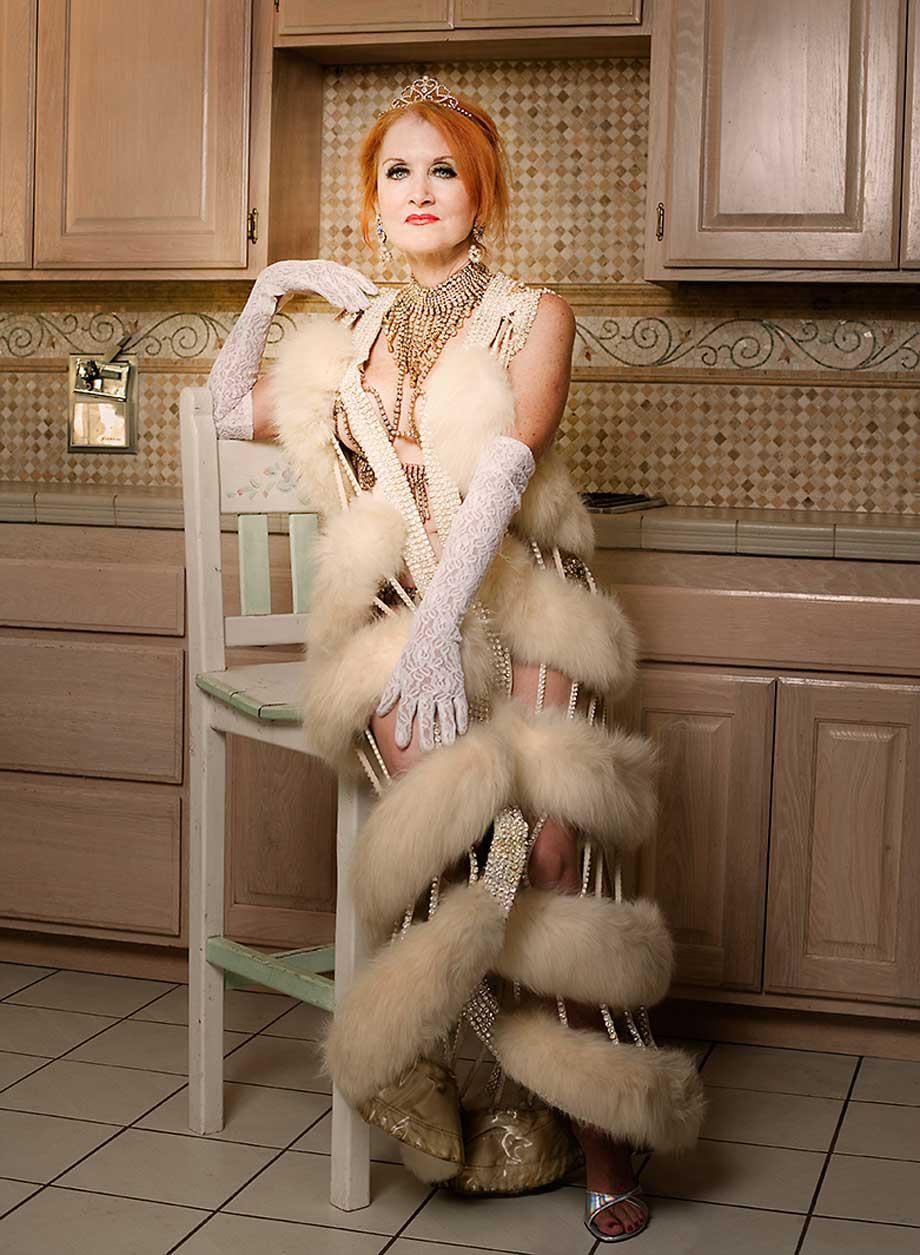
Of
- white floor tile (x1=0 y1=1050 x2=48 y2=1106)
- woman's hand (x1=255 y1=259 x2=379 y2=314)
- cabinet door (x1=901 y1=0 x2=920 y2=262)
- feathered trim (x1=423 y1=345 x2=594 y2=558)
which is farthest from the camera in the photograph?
cabinet door (x1=901 y1=0 x2=920 y2=262)

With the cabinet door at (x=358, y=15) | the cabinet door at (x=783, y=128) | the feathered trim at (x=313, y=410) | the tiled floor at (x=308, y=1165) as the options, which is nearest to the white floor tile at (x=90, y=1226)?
the tiled floor at (x=308, y=1165)

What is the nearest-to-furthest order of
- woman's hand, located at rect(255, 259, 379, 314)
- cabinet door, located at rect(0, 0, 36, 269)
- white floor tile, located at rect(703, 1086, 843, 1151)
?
woman's hand, located at rect(255, 259, 379, 314) < white floor tile, located at rect(703, 1086, 843, 1151) < cabinet door, located at rect(0, 0, 36, 269)

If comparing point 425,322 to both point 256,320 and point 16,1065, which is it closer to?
point 256,320

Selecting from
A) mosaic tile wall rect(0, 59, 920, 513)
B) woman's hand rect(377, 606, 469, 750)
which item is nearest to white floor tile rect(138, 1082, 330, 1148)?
woman's hand rect(377, 606, 469, 750)

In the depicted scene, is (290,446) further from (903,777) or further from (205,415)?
(903,777)

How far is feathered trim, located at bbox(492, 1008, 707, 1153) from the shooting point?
1993 millimetres

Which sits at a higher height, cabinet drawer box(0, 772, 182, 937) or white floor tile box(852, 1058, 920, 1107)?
cabinet drawer box(0, 772, 182, 937)

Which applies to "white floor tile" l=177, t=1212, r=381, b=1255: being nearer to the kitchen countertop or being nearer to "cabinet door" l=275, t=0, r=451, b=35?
the kitchen countertop

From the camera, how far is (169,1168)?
2256mm

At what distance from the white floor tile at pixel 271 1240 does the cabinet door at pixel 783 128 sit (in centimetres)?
179

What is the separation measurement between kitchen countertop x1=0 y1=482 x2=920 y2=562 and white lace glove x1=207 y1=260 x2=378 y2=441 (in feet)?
2.01

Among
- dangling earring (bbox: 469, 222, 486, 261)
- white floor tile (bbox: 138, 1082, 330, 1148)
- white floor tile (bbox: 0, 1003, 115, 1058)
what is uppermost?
dangling earring (bbox: 469, 222, 486, 261)

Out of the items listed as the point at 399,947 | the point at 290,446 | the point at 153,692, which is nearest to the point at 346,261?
the point at 153,692

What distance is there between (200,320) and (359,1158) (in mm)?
1996
